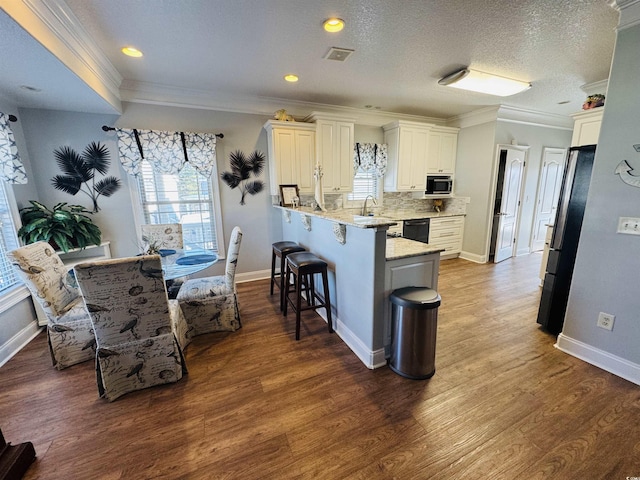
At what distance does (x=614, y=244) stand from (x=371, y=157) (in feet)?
10.9

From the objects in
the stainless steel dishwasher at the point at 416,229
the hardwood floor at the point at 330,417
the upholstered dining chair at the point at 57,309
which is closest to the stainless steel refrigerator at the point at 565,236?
the hardwood floor at the point at 330,417

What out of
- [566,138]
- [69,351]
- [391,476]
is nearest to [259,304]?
[69,351]

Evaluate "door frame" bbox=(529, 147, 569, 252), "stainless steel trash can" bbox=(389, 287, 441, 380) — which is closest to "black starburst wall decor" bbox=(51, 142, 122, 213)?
"stainless steel trash can" bbox=(389, 287, 441, 380)

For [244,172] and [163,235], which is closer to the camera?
[163,235]

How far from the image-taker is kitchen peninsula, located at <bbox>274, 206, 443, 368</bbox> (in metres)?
1.95

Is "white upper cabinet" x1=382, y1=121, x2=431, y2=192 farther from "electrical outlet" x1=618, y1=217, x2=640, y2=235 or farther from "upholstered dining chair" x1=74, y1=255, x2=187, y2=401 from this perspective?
"upholstered dining chair" x1=74, y1=255, x2=187, y2=401

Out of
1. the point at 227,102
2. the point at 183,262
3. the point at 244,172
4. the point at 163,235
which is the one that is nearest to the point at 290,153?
the point at 244,172

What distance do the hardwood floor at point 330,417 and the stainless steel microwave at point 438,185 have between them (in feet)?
10.4

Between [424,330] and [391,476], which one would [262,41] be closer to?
[424,330]

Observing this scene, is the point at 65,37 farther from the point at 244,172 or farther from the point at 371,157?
the point at 371,157

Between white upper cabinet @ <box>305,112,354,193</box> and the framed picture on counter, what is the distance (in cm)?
53

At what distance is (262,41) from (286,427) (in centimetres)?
296

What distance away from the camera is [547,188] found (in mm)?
5219

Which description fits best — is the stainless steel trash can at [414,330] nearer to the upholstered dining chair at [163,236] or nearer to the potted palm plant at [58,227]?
the upholstered dining chair at [163,236]
